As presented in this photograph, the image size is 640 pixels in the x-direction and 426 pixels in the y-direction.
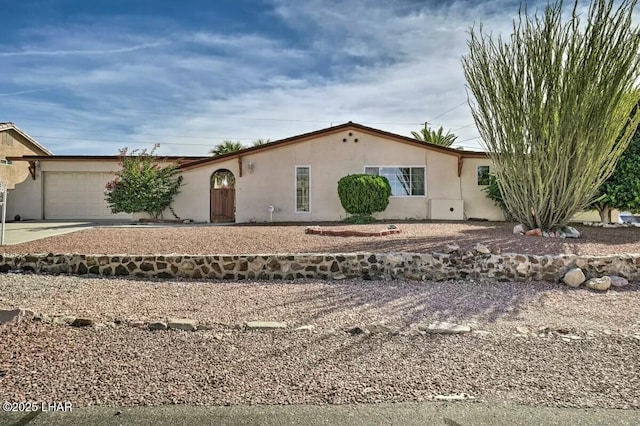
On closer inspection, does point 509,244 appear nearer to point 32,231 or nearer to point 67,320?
point 67,320

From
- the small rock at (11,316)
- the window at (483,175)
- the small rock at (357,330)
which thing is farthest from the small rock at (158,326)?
the window at (483,175)

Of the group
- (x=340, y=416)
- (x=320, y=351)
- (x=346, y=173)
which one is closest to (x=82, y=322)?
(x=320, y=351)

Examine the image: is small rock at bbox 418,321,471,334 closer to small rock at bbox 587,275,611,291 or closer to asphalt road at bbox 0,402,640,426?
asphalt road at bbox 0,402,640,426

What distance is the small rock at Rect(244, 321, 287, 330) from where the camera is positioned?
411 centimetres

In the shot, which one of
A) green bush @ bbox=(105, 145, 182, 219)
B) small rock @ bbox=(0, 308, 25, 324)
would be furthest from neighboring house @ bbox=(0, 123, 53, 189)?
small rock @ bbox=(0, 308, 25, 324)

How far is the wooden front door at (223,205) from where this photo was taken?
1689 centimetres

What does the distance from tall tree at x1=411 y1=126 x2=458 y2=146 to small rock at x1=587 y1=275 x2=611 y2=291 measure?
21397 millimetres

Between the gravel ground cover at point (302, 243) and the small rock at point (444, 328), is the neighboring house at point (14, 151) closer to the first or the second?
the gravel ground cover at point (302, 243)

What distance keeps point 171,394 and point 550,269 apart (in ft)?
20.4

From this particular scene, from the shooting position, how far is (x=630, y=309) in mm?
5043

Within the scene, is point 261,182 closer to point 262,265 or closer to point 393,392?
point 262,265

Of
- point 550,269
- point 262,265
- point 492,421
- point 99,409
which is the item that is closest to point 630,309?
point 550,269

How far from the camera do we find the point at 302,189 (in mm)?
16172

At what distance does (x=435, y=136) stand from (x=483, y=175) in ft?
37.1
